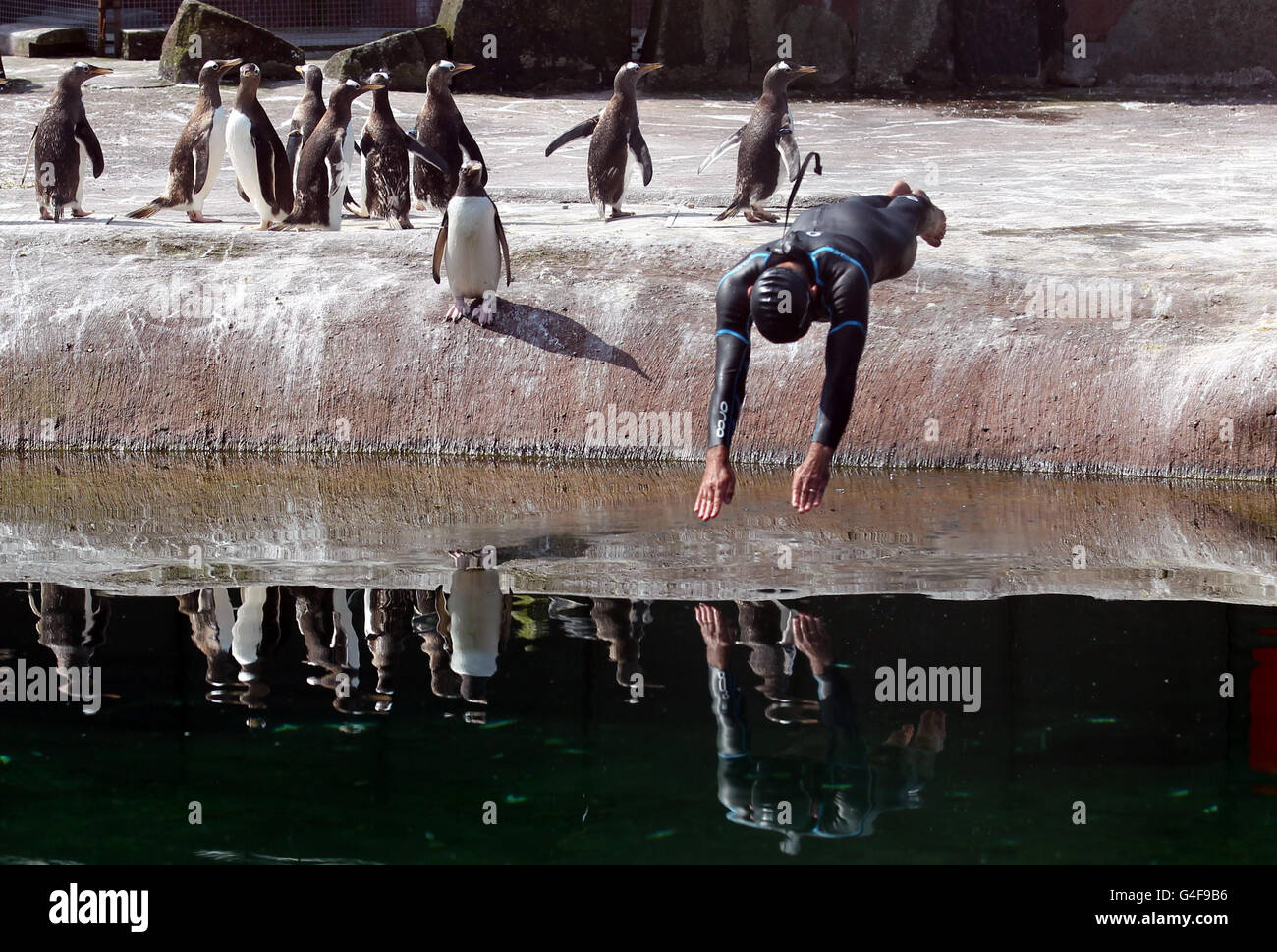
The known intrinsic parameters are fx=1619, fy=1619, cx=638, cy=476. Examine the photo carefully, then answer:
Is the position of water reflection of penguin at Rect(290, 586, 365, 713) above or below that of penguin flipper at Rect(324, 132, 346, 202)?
below

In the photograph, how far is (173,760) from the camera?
3902mm

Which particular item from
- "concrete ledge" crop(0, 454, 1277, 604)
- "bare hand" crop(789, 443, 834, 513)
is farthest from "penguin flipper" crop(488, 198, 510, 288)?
"bare hand" crop(789, 443, 834, 513)

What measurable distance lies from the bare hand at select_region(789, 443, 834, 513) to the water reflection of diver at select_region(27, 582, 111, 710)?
2095 mm

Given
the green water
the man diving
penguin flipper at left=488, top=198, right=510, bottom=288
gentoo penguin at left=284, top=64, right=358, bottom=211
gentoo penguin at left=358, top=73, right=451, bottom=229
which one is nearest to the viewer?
the green water

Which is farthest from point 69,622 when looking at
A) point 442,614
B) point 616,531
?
point 616,531

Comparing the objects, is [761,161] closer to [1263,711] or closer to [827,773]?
[1263,711]

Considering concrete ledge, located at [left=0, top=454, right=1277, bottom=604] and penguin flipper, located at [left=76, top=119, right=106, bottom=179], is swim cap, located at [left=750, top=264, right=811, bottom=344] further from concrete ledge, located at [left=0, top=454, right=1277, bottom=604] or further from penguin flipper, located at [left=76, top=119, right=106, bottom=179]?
penguin flipper, located at [left=76, top=119, right=106, bottom=179]

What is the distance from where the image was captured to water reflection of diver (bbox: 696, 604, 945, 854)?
11.7 ft

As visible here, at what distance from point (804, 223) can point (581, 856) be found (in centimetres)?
248

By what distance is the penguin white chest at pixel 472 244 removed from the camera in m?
8.44

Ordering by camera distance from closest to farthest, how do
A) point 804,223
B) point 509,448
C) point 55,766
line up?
1. point 55,766
2. point 804,223
3. point 509,448

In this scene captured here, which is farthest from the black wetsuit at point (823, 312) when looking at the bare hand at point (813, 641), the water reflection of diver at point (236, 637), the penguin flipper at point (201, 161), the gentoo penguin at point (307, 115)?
the gentoo penguin at point (307, 115)

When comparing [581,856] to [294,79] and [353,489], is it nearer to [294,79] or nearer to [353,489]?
[353,489]
